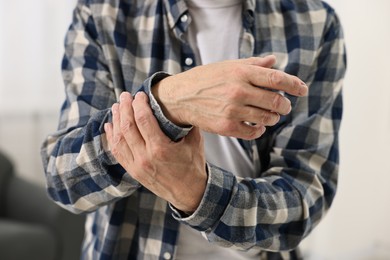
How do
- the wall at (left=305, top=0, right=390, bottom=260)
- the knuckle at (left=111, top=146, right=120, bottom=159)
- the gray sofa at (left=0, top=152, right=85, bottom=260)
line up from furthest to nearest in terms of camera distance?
the wall at (left=305, top=0, right=390, bottom=260) → the gray sofa at (left=0, top=152, right=85, bottom=260) → the knuckle at (left=111, top=146, right=120, bottom=159)

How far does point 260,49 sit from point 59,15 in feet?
6.65

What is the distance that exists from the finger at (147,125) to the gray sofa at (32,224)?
165 cm

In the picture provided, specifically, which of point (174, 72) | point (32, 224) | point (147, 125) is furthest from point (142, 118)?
point (32, 224)

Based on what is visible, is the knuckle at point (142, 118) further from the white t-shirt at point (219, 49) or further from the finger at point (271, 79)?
the white t-shirt at point (219, 49)

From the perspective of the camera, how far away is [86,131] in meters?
0.85

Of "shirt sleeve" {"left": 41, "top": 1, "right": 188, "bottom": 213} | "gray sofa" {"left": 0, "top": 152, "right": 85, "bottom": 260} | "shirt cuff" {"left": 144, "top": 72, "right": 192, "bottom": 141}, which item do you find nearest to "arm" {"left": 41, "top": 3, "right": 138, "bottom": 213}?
"shirt sleeve" {"left": 41, "top": 1, "right": 188, "bottom": 213}

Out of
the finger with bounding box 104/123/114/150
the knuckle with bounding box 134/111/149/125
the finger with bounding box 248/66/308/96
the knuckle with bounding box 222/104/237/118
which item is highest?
the finger with bounding box 248/66/308/96

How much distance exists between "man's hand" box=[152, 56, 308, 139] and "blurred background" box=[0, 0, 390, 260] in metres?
1.92

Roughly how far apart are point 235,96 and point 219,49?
368 mm

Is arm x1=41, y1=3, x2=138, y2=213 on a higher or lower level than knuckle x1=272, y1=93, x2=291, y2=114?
lower

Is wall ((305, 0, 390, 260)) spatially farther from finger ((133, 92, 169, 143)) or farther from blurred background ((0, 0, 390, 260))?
finger ((133, 92, 169, 143))

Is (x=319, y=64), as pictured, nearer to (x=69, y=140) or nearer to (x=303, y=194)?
(x=303, y=194)

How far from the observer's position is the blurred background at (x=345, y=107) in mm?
2502

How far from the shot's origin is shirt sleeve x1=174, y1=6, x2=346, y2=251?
86cm
